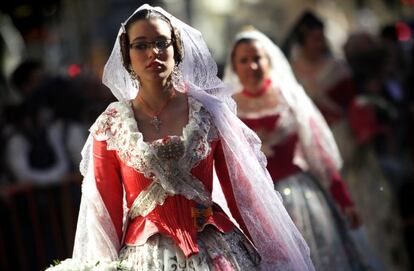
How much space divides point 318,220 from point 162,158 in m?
2.86

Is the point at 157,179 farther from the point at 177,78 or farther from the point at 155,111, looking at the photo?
the point at 177,78

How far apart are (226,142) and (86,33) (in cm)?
1722

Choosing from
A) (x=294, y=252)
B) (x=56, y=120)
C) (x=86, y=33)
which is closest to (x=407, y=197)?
(x=56, y=120)

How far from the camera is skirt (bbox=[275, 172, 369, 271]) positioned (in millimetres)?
8625

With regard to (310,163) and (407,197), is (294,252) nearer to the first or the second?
(310,163)

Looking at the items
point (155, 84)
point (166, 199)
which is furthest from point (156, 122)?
point (166, 199)

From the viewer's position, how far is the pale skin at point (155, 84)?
618 centimetres

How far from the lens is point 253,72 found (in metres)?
8.61

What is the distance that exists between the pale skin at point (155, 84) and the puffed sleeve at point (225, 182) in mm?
247

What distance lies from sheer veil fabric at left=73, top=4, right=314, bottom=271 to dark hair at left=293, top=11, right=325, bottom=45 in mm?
4877

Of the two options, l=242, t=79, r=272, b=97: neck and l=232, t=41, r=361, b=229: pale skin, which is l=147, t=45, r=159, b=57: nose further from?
l=242, t=79, r=272, b=97: neck

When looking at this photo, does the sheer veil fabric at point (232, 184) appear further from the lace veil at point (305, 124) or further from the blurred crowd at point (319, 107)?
the blurred crowd at point (319, 107)

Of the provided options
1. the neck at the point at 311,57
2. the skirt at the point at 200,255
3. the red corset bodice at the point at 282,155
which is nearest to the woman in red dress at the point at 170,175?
the skirt at the point at 200,255

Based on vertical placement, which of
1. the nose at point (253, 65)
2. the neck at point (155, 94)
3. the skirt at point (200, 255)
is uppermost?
→ the neck at point (155, 94)
